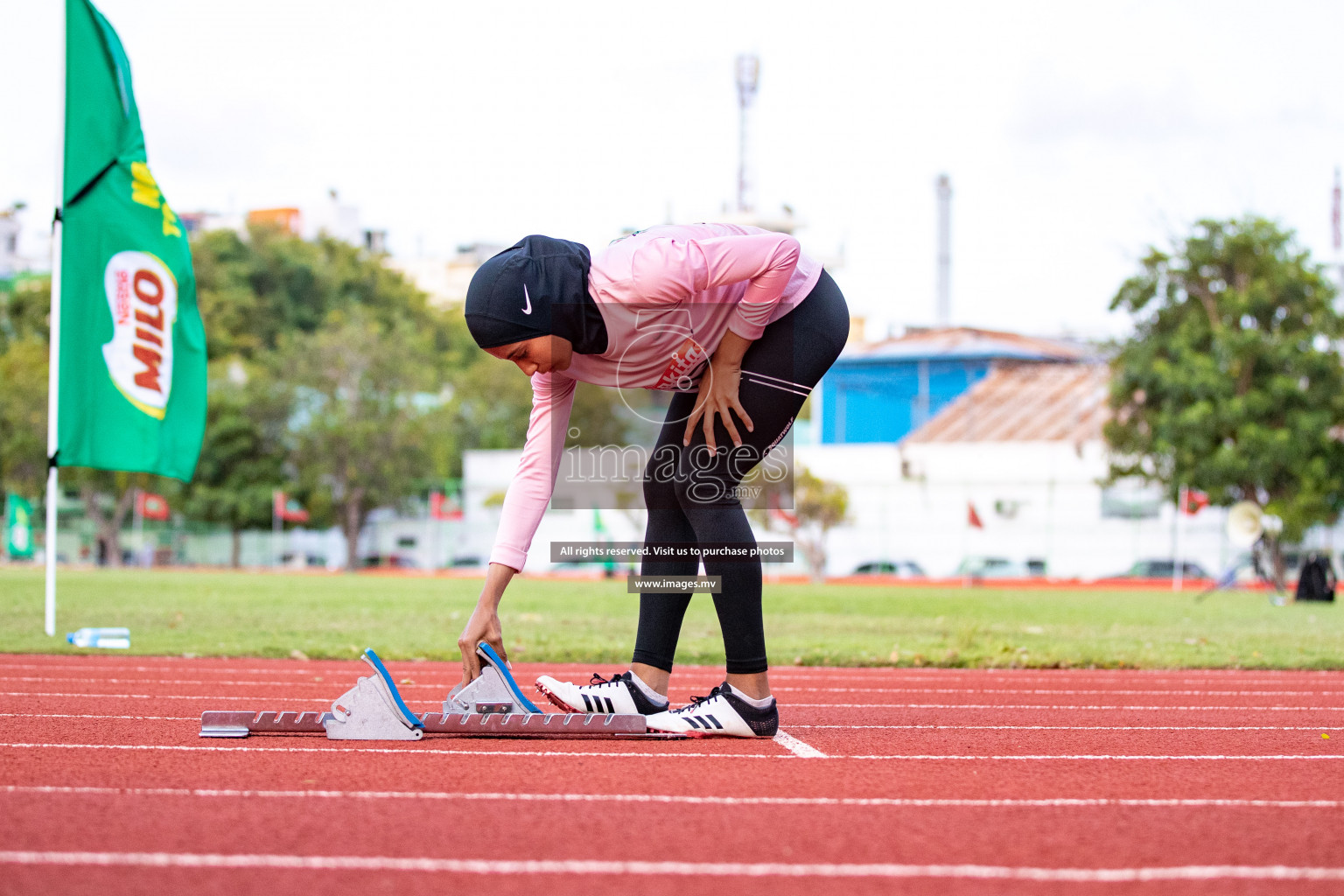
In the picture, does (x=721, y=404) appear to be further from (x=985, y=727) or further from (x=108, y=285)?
(x=108, y=285)

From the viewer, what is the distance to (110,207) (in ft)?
29.6

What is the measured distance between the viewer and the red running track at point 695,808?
2303 mm

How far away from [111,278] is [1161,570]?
93.7ft

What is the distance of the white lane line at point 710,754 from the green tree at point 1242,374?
80.3 feet

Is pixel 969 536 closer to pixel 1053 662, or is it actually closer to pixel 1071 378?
pixel 1071 378

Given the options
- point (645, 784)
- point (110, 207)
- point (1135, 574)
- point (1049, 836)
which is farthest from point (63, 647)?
point (1135, 574)

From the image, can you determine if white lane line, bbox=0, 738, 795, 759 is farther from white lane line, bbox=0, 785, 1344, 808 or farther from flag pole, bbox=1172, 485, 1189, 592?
flag pole, bbox=1172, 485, 1189, 592

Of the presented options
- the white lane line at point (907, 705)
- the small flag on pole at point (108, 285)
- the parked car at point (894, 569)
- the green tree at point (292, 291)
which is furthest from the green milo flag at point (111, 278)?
the green tree at point (292, 291)

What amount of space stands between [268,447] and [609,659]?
43.1 meters

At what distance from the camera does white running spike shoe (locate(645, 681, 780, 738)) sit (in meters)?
4.04

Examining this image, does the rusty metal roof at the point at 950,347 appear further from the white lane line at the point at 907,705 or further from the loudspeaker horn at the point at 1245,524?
the white lane line at the point at 907,705

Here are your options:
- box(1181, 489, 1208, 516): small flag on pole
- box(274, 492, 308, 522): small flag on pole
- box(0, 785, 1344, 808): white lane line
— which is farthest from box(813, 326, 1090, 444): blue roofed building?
box(0, 785, 1344, 808): white lane line

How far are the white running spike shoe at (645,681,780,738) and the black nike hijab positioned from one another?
1106 millimetres

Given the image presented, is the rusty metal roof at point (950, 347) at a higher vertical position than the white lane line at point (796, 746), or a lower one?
higher
